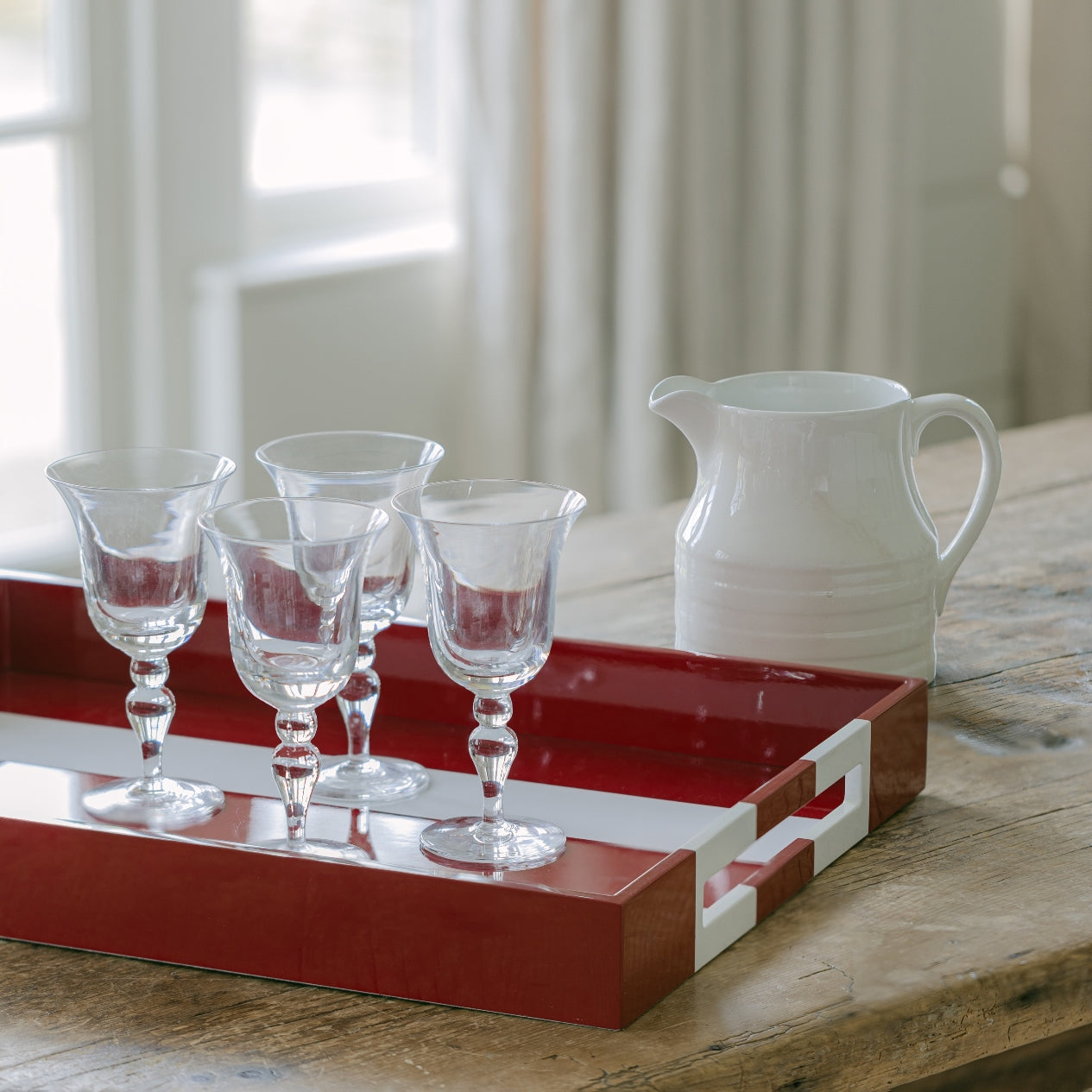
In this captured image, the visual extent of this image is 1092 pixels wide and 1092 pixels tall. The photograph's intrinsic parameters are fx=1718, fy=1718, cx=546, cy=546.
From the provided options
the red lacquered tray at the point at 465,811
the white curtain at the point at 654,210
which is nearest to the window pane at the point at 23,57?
the white curtain at the point at 654,210

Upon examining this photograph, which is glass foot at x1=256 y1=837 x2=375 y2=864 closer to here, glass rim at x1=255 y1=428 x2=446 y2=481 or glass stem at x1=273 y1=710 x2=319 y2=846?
glass stem at x1=273 y1=710 x2=319 y2=846

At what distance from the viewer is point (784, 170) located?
3166mm

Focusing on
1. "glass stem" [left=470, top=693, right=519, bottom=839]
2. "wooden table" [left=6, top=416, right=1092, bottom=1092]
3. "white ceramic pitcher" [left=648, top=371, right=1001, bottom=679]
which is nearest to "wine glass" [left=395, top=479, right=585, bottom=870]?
"glass stem" [left=470, top=693, right=519, bottom=839]

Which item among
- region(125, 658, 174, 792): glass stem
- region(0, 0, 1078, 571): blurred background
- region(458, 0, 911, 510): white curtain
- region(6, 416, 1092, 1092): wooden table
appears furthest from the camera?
region(458, 0, 911, 510): white curtain

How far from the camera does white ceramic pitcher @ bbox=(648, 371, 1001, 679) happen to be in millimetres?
1009

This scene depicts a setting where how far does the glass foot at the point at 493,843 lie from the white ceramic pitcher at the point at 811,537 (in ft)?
0.81

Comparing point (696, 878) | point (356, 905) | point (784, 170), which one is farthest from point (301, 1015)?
point (784, 170)

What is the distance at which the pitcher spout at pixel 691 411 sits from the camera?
1.04 metres

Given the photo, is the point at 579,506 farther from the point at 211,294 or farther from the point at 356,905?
the point at 211,294

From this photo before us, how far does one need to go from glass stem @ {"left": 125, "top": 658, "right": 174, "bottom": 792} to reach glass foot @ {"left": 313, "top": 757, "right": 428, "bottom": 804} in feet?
0.28

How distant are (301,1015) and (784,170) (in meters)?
2.68

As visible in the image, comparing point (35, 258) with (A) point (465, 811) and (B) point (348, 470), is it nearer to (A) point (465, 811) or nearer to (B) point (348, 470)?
(B) point (348, 470)

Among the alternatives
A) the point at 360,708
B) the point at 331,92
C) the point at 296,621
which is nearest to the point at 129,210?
the point at 331,92

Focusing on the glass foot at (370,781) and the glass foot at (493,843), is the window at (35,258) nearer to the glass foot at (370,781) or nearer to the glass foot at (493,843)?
the glass foot at (370,781)
